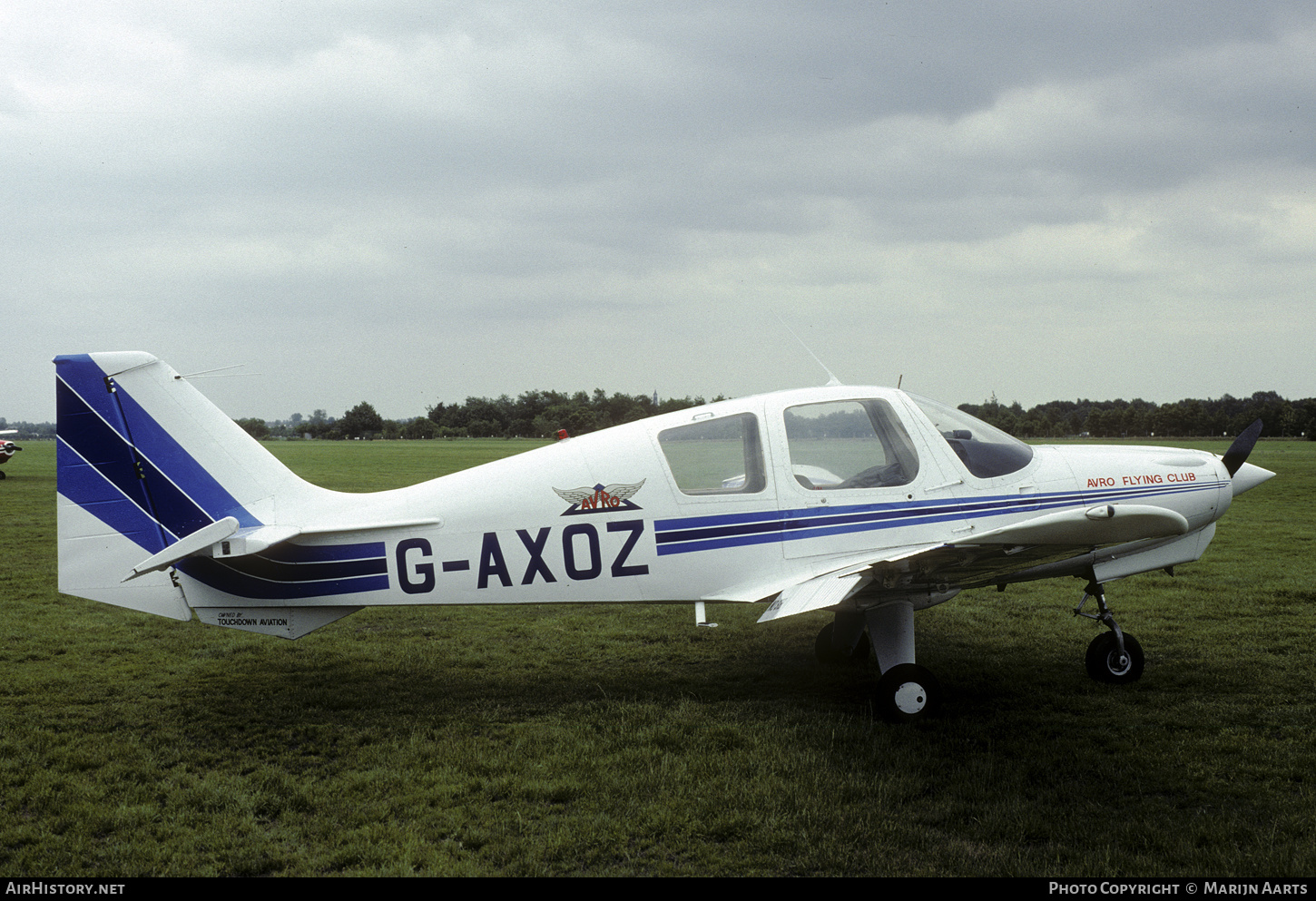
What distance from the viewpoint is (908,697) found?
5586 millimetres

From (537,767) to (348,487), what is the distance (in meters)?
23.9

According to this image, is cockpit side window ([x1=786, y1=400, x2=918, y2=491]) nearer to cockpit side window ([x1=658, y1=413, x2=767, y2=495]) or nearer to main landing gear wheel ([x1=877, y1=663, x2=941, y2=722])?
cockpit side window ([x1=658, y1=413, x2=767, y2=495])

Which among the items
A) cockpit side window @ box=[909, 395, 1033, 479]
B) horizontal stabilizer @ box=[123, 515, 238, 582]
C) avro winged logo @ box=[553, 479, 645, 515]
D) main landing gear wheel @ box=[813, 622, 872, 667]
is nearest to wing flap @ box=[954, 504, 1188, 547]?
cockpit side window @ box=[909, 395, 1033, 479]

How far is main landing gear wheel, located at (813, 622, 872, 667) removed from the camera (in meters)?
7.27

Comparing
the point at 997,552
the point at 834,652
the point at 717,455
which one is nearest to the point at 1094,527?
the point at 997,552

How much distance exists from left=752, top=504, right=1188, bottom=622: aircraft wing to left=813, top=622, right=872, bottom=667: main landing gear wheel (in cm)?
150

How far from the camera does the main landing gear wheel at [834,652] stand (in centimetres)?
727

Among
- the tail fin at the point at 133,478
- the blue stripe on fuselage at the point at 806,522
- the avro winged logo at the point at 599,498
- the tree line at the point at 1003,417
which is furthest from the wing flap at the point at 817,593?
the tree line at the point at 1003,417

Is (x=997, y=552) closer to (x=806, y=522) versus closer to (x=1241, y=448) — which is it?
(x=806, y=522)

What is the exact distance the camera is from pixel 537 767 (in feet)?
15.9

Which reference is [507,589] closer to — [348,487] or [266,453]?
[266,453]

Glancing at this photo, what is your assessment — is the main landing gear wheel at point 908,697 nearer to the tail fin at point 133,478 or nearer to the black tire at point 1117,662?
the black tire at point 1117,662

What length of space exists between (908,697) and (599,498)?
255 centimetres
